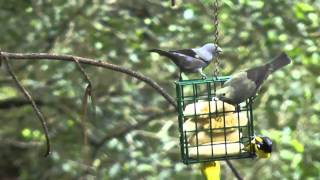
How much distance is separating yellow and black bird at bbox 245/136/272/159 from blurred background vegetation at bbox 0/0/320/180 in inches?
51.9

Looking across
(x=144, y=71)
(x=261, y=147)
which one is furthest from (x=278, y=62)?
(x=144, y=71)

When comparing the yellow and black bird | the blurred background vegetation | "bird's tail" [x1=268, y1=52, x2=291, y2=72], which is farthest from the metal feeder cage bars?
the blurred background vegetation

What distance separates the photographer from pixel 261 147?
2553 millimetres

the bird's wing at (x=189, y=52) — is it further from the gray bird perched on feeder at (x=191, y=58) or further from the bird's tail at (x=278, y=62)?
the bird's tail at (x=278, y=62)

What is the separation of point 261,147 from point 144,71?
232cm

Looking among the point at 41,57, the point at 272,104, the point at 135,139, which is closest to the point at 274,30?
the point at 272,104

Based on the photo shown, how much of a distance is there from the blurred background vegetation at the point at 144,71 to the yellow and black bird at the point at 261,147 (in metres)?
1.32

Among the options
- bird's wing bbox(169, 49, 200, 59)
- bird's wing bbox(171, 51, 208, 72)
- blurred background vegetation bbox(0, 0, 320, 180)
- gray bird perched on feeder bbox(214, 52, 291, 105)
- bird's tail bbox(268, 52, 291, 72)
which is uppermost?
bird's wing bbox(169, 49, 200, 59)

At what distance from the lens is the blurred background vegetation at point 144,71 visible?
4.21 m

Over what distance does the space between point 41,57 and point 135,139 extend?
2477 millimetres

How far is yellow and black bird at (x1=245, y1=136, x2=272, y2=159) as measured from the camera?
2.54m

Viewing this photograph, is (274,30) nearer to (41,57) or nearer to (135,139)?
(135,139)

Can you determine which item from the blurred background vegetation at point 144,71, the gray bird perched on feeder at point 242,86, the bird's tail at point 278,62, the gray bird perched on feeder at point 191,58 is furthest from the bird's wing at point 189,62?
the blurred background vegetation at point 144,71

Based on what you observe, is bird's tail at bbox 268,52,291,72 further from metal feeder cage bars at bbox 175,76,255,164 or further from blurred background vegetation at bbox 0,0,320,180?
blurred background vegetation at bbox 0,0,320,180
